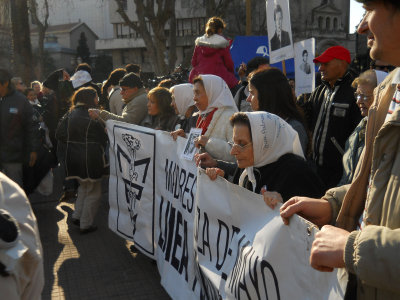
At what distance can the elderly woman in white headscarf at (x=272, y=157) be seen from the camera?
2725mm

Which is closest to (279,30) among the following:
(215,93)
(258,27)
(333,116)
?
(333,116)

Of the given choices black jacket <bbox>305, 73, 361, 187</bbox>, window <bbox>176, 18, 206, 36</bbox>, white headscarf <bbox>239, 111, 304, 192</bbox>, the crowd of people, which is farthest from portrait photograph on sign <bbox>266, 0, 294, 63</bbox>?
window <bbox>176, 18, 206, 36</bbox>

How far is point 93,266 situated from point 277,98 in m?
2.63

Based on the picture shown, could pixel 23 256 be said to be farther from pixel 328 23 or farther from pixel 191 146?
pixel 328 23

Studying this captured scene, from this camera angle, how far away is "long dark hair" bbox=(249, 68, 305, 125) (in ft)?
12.9

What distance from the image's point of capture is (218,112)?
442cm

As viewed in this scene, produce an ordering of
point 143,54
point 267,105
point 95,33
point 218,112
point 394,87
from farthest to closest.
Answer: point 95,33 → point 143,54 → point 218,112 → point 267,105 → point 394,87

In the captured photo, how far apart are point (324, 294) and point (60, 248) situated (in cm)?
438

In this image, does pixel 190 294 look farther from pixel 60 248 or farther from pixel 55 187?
pixel 55 187

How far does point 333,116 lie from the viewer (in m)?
4.57

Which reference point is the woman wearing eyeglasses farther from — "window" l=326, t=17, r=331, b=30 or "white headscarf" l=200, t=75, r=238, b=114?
"window" l=326, t=17, r=331, b=30

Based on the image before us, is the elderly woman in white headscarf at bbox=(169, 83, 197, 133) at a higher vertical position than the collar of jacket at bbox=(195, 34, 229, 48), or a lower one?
lower

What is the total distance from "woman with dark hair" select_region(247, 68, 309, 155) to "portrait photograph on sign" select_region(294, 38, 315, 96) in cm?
245

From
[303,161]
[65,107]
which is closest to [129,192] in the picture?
[303,161]
